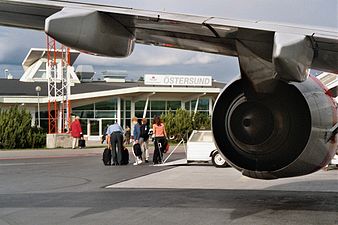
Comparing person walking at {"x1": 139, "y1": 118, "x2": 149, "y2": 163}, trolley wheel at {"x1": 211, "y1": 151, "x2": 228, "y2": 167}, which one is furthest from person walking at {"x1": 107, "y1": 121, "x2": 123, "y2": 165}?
trolley wheel at {"x1": 211, "y1": 151, "x2": 228, "y2": 167}

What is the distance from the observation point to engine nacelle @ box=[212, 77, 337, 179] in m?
7.72

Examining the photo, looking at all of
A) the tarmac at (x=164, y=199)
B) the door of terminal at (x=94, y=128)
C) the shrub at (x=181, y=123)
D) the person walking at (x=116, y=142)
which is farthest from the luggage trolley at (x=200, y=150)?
the door of terminal at (x=94, y=128)

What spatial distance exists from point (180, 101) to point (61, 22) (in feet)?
155

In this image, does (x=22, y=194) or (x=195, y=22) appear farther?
(x=22, y=194)

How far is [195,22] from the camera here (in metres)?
5.65

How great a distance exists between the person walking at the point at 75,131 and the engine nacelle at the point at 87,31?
25.6 metres

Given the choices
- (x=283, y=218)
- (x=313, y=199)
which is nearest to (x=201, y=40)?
(x=283, y=218)

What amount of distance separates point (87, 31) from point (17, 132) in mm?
29213

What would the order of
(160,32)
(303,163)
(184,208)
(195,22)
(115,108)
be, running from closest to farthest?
(195,22) → (160,32) → (303,163) → (184,208) → (115,108)

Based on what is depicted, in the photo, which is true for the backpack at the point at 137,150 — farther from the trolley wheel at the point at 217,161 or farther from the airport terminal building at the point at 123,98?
the airport terminal building at the point at 123,98

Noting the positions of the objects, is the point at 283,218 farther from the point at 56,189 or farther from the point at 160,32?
the point at 56,189

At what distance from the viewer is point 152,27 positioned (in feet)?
20.5

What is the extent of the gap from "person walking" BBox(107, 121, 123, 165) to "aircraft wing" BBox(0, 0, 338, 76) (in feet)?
41.3

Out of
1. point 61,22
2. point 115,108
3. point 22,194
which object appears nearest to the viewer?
point 61,22
